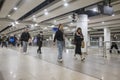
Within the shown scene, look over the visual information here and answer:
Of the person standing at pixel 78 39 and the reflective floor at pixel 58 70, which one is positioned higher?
the person standing at pixel 78 39

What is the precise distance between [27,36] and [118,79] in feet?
27.4

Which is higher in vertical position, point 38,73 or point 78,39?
point 78,39

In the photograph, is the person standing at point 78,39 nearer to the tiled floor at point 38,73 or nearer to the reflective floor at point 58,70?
the reflective floor at point 58,70

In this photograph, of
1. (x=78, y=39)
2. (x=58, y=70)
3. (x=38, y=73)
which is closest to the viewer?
(x=38, y=73)

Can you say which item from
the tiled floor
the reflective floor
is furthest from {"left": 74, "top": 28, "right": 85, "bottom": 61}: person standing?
the tiled floor

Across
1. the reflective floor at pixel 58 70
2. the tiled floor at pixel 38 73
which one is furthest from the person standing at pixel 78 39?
the tiled floor at pixel 38 73

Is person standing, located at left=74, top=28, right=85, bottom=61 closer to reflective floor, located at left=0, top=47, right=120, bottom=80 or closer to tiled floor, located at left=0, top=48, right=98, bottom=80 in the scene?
reflective floor, located at left=0, top=47, right=120, bottom=80

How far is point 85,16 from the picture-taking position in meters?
13.9

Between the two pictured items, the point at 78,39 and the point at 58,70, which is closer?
the point at 58,70

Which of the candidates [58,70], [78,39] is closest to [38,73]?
[58,70]

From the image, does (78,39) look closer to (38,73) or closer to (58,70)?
(58,70)

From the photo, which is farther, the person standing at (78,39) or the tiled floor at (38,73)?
the person standing at (78,39)

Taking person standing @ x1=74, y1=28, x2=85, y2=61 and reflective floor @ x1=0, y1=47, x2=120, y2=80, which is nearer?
reflective floor @ x1=0, y1=47, x2=120, y2=80

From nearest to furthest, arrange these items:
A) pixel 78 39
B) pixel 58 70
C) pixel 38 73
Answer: pixel 38 73 < pixel 58 70 < pixel 78 39
